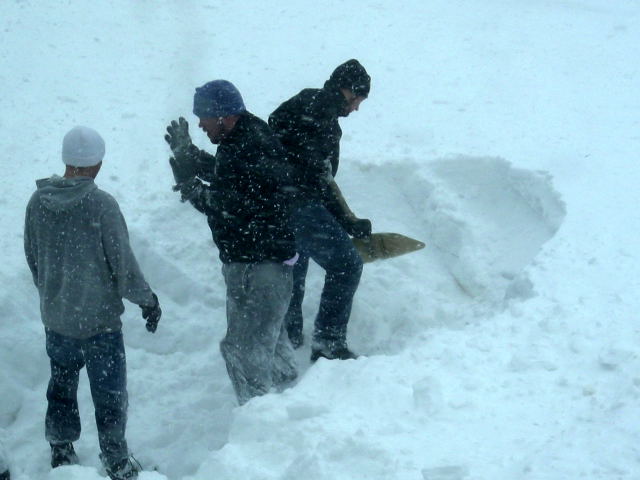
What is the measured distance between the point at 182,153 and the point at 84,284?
3.14ft

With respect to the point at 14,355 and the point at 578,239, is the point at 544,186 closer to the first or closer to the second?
the point at 578,239

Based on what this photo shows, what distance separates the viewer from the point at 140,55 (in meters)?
8.45

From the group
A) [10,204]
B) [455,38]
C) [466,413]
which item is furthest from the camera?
[455,38]

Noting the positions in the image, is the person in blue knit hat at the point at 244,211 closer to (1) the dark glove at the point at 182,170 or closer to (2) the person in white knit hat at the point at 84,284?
(1) the dark glove at the point at 182,170

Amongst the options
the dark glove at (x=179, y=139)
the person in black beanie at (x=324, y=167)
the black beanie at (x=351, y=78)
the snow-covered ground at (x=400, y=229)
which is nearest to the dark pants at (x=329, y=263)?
the person in black beanie at (x=324, y=167)

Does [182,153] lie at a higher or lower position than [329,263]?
higher

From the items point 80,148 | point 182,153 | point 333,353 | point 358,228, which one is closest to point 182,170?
point 182,153

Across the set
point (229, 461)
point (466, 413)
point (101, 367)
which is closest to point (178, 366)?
point (101, 367)

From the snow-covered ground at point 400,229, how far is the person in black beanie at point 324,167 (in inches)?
25.2

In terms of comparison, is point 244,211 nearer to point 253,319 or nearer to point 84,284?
point 253,319

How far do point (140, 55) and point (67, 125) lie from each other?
5.93ft

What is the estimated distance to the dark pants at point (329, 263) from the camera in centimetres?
464

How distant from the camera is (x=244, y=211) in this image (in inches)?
155

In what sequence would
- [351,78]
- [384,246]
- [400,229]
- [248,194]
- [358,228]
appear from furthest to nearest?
1. [400,229]
2. [384,246]
3. [358,228]
4. [351,78]
5. [248,194]
